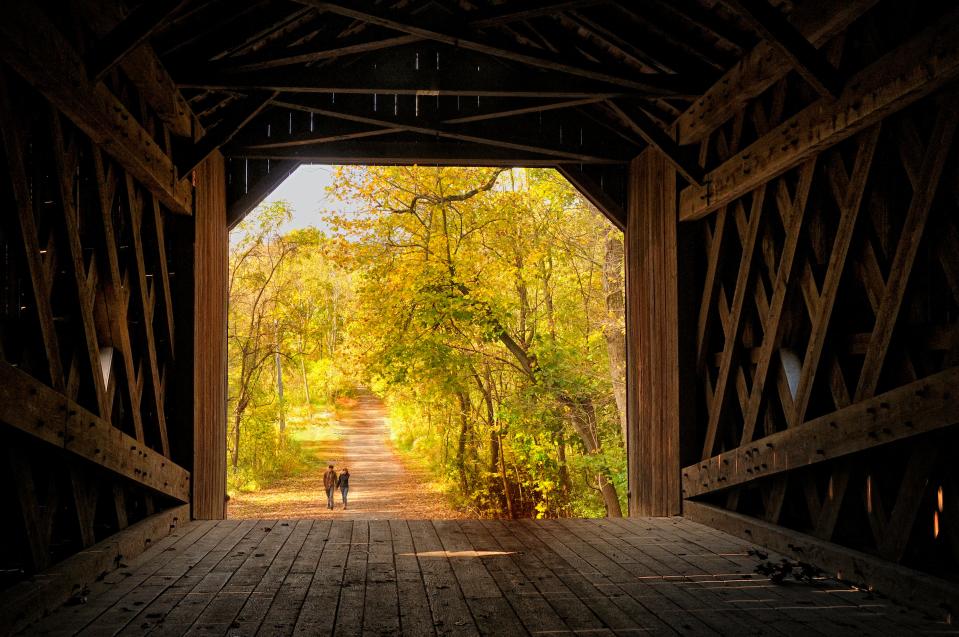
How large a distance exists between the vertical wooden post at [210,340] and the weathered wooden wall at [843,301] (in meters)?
3.67

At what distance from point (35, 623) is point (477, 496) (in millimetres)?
15471

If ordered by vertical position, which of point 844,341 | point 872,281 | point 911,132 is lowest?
point 844,341

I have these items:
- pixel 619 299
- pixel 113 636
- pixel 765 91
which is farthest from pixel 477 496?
pixel 113 636

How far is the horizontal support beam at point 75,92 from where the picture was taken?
3.38 meters

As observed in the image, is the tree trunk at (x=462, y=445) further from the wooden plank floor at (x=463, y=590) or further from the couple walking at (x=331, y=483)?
the wooden plank floor at (x=463, y=590)

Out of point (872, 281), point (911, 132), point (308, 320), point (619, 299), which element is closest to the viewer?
point (911, 132)

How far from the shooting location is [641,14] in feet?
18.0

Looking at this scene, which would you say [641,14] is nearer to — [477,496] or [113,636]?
[113,636]

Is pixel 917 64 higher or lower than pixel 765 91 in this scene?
lower

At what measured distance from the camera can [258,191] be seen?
7594 mm

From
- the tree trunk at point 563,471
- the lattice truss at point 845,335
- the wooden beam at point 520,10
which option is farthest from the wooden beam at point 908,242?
the tree trunk at point 563,471

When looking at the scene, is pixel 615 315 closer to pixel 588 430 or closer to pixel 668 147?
pixel 588 430

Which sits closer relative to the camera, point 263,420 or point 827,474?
point 827,474

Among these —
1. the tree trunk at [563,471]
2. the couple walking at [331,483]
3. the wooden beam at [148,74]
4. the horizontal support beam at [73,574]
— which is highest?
the wooden beam at [148,74]
